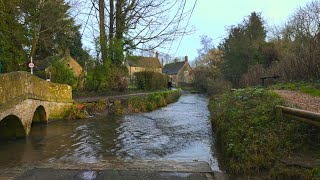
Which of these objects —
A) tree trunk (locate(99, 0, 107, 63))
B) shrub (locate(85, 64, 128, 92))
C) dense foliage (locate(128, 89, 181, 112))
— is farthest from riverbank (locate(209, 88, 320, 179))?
tree trunk (locate(99, 0, 107, 63))

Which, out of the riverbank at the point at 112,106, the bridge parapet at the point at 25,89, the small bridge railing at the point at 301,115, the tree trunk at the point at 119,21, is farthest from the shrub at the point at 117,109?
the small bridge railing at the point at 301,115

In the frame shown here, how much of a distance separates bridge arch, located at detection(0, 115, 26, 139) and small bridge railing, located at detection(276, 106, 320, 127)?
9.26 metres

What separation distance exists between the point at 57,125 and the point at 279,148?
11.1m

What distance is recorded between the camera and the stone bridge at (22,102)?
10.5 m

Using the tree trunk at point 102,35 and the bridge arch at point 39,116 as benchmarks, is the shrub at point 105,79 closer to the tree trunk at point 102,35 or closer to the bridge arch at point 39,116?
the tree trunk at point 102,35

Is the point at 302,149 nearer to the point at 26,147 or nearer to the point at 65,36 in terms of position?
the point at 26,147

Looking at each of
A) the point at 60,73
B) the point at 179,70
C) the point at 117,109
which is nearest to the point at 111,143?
the point at 117,109

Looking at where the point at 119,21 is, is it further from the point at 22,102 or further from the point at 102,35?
the point at 22,102

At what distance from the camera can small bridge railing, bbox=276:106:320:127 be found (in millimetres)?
5531

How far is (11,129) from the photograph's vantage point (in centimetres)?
1207

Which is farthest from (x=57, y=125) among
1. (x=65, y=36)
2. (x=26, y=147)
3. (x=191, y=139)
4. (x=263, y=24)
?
(x=263, y=24)

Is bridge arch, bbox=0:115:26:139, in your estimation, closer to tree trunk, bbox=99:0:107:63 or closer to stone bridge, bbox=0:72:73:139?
stone bridge, bbox=0:72:73:139

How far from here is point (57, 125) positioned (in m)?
14.8

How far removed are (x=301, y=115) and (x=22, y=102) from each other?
9526mm
